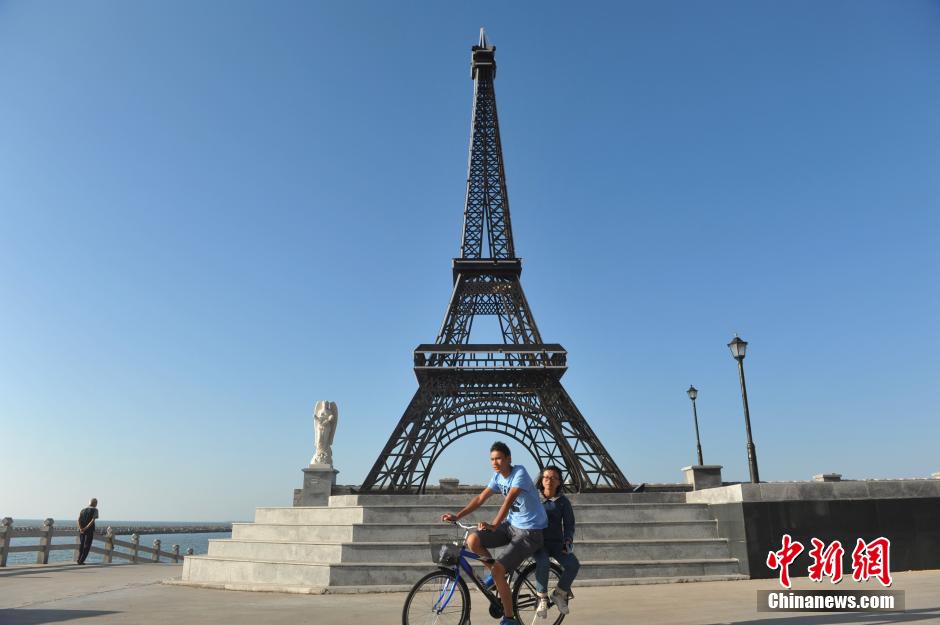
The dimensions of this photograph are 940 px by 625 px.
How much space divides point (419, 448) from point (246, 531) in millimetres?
12932

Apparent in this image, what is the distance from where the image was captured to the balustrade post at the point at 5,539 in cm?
1677

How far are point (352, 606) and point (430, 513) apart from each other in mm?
4658

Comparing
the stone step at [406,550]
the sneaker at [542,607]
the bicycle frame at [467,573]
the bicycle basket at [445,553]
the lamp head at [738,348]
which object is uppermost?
the lamp head at [738,348]

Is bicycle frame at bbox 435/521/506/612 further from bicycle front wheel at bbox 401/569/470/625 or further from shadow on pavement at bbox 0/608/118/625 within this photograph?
shadow on pavement at bbox 0/608/118/625

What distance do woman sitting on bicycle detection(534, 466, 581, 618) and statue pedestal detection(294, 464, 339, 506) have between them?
1295 cm

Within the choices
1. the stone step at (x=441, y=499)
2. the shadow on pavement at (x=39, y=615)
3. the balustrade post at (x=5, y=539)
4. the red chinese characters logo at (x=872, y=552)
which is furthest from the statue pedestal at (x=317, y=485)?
the red chinese characters logo at (x=872, y=552)

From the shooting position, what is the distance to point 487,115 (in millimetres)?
40625

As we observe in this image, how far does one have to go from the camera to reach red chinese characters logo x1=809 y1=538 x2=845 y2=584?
400 inches

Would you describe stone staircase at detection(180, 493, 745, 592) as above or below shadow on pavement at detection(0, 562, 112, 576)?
above

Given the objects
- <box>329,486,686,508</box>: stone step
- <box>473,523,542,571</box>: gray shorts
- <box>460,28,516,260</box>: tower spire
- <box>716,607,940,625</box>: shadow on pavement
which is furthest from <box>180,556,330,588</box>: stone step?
<box>460,28,516,260</box>: tower spire

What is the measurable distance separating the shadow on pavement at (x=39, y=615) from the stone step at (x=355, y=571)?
335cm

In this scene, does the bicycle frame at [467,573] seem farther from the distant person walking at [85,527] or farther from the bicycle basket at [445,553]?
A: the distant person walking at [85,527]

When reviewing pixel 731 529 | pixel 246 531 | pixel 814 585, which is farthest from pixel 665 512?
pixel 246 531

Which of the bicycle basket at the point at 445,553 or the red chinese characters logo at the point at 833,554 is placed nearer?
the bicycle basket at the point at 445,553
